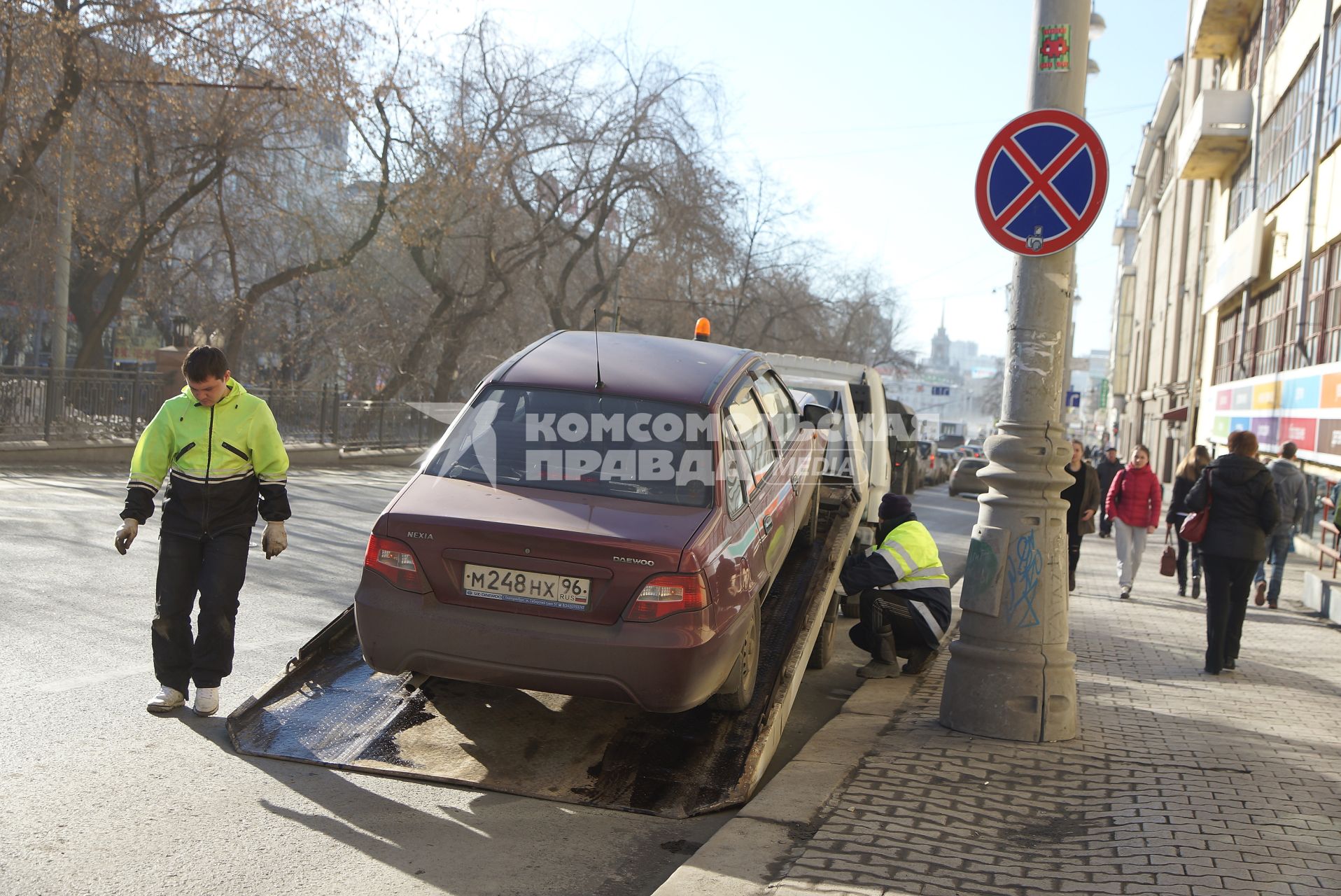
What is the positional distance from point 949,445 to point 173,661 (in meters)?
64.1

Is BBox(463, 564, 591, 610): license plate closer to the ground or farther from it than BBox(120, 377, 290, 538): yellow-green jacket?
closer to the ground

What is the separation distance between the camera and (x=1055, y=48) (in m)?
6.31

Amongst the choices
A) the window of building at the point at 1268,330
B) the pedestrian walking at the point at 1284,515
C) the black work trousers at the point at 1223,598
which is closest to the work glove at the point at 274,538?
the black work trousers at the point at 1223,598

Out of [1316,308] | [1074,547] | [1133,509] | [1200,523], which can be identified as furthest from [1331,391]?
[1200,523]

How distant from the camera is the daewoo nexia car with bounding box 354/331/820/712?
493cm

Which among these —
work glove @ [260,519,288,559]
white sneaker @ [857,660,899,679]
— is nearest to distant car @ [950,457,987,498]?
white sneaker @ [857,660,899,679]

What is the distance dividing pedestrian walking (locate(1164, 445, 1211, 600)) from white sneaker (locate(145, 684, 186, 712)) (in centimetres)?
995

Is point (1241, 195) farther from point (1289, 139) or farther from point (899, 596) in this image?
point (899, 596)

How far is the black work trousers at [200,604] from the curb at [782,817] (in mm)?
2605

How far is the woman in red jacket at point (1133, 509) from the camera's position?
1354cm

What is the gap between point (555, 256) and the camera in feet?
133

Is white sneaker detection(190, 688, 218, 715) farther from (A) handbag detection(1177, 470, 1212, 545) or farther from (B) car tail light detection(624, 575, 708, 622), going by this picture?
(A) handbag detection(1177, 470, 1212, 545)

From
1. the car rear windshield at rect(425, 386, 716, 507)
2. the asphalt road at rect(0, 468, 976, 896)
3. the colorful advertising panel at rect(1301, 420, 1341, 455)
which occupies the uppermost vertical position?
the colorful advertising panel at rect(1301, 420, 1341, 455)

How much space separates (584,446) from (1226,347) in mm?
32003
